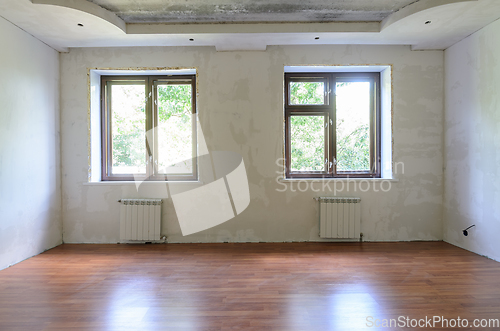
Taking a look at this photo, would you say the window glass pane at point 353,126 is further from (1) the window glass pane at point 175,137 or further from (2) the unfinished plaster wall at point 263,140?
(1) the window glass pane at point 175,137

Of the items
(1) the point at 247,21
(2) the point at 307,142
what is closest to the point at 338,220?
(2) the point at 307,142

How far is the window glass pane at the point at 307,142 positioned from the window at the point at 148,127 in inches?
60.8

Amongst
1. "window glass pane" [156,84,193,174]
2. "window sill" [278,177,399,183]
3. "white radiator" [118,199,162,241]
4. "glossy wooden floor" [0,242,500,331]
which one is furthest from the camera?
"window glass pane" [156,84,193,174]

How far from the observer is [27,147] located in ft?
11.5

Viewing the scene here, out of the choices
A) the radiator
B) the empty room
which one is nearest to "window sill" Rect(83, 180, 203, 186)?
the empty room

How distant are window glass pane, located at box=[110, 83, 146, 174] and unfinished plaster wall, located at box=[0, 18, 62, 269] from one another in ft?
→ 2.48

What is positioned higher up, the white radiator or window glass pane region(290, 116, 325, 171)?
window glass pane region(290, 116, 325, 171)

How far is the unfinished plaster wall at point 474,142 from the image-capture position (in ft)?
11.1

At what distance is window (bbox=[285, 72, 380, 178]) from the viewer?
4418 millimetres

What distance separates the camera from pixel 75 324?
208cm

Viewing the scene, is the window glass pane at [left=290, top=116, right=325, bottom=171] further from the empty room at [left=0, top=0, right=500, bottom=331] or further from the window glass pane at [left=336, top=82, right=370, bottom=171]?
the window glass pane at [left=336, top=82, right=370, bottom=171]

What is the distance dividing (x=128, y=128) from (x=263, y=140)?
212 centimetres

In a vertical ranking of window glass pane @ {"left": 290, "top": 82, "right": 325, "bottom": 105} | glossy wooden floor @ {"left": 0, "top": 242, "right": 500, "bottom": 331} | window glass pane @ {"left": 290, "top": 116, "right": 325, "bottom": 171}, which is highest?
window glass pane @ {"left": 290, "top": 82, "right": 325, "bottom": 105}

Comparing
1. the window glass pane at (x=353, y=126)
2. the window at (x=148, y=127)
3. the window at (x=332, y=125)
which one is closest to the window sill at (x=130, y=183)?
the window at (x=148, y=127)
